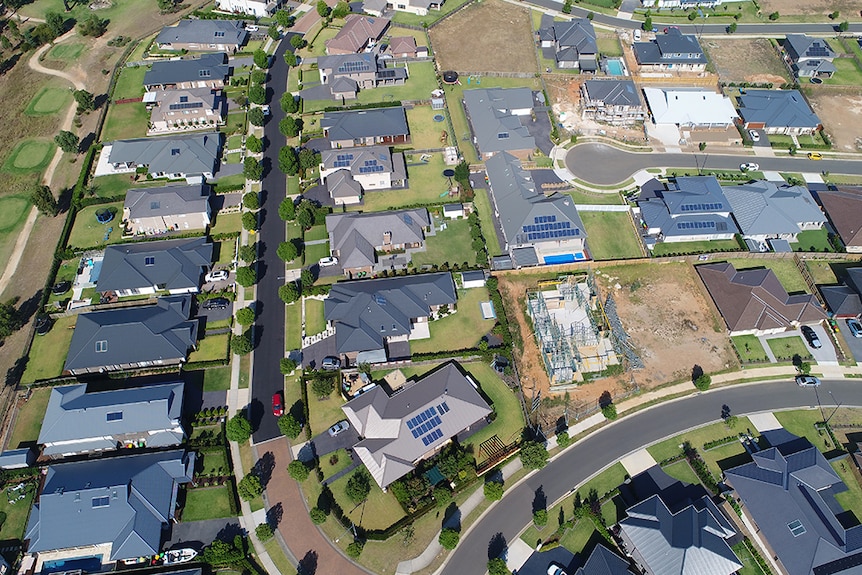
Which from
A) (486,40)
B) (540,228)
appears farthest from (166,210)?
(486,40)

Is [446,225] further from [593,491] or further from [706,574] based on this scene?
[706,574]

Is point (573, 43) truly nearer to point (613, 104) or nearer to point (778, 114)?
point (613, 104)

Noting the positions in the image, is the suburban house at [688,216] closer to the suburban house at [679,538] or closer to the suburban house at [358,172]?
the suburban house at [358,172]

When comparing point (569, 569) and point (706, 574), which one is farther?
point (569, 569)

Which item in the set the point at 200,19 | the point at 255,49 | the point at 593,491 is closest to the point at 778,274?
the point at 593,491

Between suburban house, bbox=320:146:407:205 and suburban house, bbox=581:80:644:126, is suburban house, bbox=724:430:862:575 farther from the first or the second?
suburban house, bbox=581:80:644:126

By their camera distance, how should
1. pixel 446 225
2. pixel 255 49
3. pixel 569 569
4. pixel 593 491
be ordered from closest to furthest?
pixel 569 569, pixel 593 491, pixel 446 225, pixel 255 49
